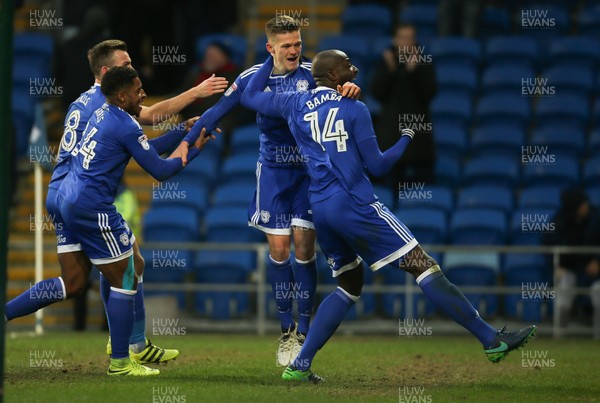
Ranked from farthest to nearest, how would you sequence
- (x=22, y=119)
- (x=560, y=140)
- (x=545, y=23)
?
1. (x=545, y=23)
2. (x=22, y=119)
3. (x=560, y=140)

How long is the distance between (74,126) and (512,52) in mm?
10444

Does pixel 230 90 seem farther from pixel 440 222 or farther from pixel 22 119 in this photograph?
pixel 22 119

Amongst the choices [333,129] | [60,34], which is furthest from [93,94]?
[60,34]

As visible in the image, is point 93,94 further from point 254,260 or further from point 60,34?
point 60,34

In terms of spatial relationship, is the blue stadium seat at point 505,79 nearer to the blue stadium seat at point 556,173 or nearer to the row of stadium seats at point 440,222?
the blue stadium seat at point 556,173

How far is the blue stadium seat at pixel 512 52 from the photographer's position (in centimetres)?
1875

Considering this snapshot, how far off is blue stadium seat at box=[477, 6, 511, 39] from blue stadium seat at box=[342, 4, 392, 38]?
1585 millimetres

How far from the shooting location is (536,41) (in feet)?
63.2

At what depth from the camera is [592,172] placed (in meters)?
17.0

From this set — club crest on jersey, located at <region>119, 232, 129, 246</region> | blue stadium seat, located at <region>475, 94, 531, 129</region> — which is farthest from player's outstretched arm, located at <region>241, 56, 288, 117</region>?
blue stadium seat, located at <region>475, 94, 531, 129</region>

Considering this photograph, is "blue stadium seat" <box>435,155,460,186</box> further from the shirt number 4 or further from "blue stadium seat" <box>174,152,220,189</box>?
the shirt number 4

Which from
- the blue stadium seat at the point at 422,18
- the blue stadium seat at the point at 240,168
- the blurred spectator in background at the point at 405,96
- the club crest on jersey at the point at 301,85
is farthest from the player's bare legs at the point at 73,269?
the blue stadium seat at the point at 422,18

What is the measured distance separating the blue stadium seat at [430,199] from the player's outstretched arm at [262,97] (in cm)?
635

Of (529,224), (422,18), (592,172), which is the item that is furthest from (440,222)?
(422,18)
